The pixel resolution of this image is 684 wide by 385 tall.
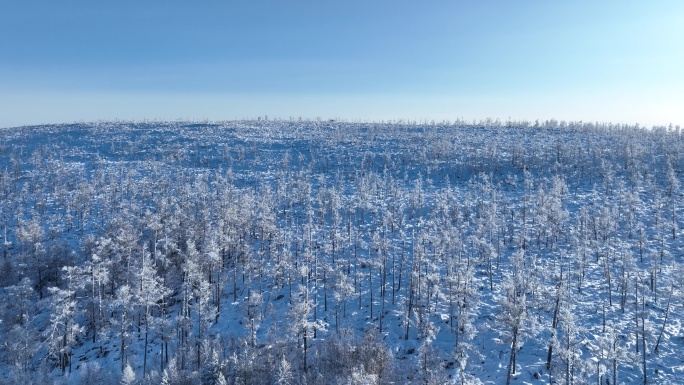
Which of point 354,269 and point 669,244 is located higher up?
point 669,244

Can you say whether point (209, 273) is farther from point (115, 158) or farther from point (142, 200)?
point (115, 158)

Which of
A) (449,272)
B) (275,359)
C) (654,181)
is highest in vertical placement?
(654,181)

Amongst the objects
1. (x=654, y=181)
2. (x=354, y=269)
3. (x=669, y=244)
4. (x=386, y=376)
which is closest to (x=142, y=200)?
(x=354, y=269)

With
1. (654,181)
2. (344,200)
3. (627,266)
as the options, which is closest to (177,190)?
(344,200)

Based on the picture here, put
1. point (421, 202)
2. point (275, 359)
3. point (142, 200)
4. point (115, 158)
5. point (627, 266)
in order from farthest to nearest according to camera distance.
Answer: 1. point (115, 158)
2. point (142, 200)
3. point (421, 202)
4. point (627, 266)
5. point (275, 359)

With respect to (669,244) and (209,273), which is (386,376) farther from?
(669,244)

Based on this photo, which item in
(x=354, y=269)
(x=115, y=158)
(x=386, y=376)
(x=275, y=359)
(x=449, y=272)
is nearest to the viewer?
(x=386, y=376)

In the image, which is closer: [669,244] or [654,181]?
[669,244]
